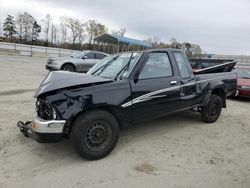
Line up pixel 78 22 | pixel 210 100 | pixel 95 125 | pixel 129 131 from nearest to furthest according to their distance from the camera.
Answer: pixel 95 125, pixel 129 131, pixel 210 100, pixel 78 22

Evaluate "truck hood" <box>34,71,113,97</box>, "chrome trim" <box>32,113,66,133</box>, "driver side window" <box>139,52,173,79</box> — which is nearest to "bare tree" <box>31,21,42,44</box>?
"driver side window" <box>139,52,173,79</box>

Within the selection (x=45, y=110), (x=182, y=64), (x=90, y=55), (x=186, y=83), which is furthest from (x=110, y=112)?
(x=90, y=55)

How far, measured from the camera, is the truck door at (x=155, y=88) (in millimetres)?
4086

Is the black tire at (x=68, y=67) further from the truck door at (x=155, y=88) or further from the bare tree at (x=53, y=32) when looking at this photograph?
the bare tree at (x=53, y=32)

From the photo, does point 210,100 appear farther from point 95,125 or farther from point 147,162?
point 95,125

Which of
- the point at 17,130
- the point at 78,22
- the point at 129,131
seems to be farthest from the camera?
the point at 78,22

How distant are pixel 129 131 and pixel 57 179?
2153mm

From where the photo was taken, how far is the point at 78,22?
5628cm

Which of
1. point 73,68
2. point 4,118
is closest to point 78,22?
point 73,68

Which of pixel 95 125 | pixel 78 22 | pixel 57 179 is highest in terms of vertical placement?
pixel 78 22

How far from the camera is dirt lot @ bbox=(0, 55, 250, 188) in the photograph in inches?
124

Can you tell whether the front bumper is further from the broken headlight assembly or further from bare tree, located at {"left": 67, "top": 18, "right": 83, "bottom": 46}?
bare tree, located at {"left": 67, "top": 18, "right": 83, "bottom": 46}

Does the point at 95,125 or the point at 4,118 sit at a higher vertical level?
the point at 95,125

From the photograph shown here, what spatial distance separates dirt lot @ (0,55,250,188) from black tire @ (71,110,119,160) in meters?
0.16
